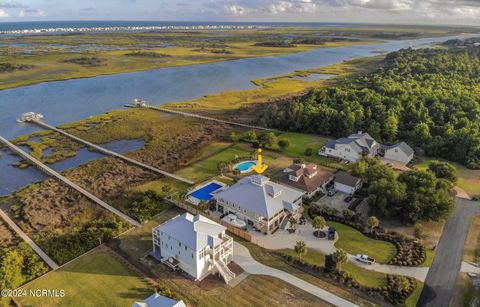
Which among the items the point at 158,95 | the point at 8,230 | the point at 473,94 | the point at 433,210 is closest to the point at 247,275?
the point at 433,210

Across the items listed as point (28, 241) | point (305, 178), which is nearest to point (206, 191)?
point (305, 178)

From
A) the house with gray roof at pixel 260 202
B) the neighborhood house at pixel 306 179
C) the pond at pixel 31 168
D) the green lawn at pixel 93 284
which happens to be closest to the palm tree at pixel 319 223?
the house with gray roof at pixel 260 202

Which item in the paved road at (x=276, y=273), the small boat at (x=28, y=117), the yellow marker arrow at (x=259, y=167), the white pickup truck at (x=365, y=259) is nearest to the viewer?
the paved road at (x=276, y=273)

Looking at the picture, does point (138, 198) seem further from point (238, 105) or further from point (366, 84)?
point (366, 84)

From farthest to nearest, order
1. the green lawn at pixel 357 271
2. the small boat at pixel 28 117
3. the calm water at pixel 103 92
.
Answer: the small boat at pixel 28 117 → the calm water at pixel 103 92 → the green lawn at pixel 357 271

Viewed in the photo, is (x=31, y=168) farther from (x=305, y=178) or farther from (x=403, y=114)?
(x=403, y=114)

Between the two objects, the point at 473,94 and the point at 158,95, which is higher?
the point at 473,94

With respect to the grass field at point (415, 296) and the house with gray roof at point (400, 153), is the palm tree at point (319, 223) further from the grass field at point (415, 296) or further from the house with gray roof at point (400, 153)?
the house with gray roof at point (400, 153)

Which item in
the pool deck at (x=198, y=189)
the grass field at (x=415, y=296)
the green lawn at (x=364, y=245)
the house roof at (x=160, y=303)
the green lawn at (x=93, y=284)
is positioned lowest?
the green lawn at (x=93, y=284)
